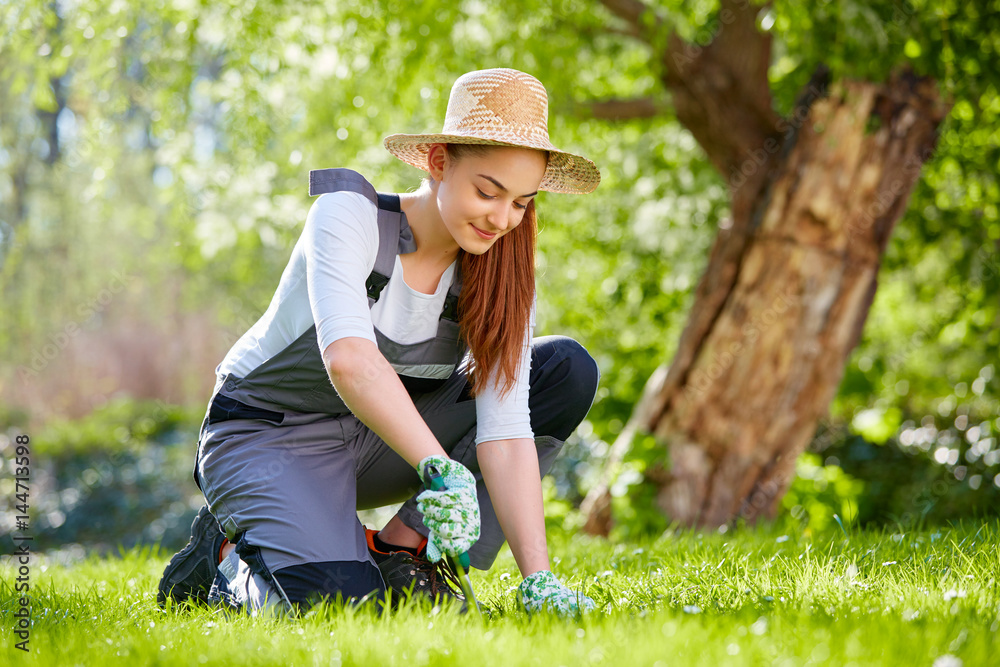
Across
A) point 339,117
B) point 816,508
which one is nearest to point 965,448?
point 816,508

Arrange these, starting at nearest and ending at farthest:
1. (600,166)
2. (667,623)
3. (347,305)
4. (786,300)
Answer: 1. (667,623)
2. (347,305)
3. (786,300)
4. (600,166)

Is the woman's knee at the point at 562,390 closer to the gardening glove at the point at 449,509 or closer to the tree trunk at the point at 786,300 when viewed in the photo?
the gardening glove at the point at 449,509

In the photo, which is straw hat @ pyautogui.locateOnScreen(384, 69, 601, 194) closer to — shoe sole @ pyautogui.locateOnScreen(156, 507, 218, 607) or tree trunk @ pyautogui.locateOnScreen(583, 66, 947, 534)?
shoe sole @ pyautogui.locateOnScreen(156, 507, 218, 607)

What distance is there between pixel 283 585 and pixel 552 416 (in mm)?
968

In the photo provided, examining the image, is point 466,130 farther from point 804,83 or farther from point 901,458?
point 901,458

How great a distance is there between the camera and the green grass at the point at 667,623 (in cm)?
148

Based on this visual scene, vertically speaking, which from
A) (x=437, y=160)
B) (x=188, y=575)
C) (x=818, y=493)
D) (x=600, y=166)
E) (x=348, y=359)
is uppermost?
(x=600, y=166)

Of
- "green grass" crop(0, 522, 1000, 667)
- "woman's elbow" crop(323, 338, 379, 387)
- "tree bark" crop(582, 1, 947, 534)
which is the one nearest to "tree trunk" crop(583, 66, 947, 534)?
"tree bark" crop(582, 1, 947, 534)

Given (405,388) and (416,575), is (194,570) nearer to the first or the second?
(416,575)

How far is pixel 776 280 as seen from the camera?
4.28 metres

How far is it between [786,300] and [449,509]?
2.86 m

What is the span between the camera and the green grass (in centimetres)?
148

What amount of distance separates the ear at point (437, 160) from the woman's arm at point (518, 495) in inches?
31.4

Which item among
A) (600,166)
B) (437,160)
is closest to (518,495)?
(437,160)
